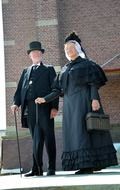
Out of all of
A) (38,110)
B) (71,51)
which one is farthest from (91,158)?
(71,51)

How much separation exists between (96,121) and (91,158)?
0.43 m

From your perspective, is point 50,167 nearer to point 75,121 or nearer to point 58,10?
point 75,121

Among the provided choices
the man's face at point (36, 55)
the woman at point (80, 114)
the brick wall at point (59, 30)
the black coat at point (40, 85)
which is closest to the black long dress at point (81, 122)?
the woman at point (80, 114)

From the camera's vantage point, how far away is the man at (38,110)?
5395 mm

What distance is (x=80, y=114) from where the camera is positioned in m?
5.11

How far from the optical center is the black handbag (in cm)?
496

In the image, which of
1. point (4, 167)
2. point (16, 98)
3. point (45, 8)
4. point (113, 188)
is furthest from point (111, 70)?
point (113, 188)

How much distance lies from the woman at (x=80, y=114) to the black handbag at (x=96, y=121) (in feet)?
0.24

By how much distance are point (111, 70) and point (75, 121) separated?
6.31 m

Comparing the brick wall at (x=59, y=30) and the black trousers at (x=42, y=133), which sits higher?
the brick wall at (x=59, y=30)

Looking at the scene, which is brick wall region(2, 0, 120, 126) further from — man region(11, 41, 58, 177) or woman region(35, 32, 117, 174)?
woman region(35, 32, 117, 174)

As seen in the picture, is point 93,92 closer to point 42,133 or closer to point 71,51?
point 71,51

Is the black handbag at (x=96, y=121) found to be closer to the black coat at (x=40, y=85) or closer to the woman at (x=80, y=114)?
the woman at (x=80, y=114)

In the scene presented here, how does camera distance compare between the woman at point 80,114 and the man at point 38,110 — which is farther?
the man at point 38,110
